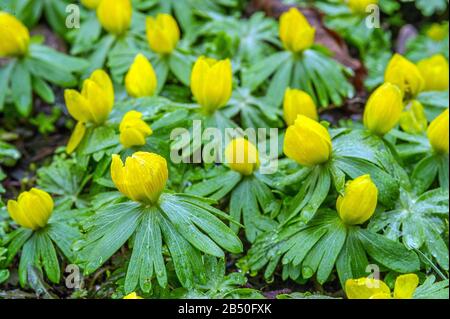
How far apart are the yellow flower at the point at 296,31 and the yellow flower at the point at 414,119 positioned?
20.5 inches

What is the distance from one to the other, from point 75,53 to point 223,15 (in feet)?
2.65

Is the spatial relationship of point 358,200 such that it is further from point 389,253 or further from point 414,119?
point 414,119

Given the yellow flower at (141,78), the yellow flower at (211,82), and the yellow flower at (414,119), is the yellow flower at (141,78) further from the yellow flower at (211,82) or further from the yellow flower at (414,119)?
the yellow flower at (414,119)

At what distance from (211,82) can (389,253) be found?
89cm

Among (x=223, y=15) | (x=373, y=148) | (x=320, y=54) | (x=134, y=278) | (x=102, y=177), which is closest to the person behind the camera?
(x=134, y=278)

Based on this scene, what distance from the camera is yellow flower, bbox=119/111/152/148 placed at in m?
2.26

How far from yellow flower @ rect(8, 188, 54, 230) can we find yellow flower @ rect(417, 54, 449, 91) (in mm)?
1698

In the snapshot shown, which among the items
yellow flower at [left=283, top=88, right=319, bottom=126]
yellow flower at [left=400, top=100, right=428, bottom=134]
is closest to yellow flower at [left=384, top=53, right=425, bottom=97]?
yellow flower at [left=400, top=100, right=428, bottom=134]

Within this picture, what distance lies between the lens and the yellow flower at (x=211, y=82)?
2.38 m

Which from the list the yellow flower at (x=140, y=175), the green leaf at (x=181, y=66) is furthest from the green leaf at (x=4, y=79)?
the yellow flower at (x=140, y=175)

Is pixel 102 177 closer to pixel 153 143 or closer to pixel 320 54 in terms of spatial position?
pixel 153 143

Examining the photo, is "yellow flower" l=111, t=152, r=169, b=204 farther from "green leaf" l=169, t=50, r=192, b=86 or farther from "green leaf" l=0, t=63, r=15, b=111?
"green leaf" l=0, t=63, r=15, b=111
